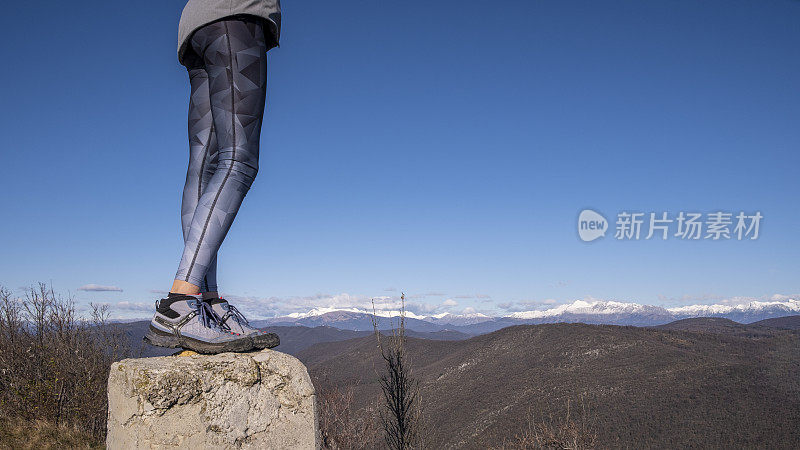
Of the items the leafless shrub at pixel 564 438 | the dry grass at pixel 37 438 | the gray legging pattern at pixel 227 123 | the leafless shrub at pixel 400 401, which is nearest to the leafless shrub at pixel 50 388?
the dry grass at pixel 37 438

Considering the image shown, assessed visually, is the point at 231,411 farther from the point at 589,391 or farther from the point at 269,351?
the point at 589,391

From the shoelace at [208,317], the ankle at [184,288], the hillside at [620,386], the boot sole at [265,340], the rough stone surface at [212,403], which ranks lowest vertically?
the hillside at [620,386]

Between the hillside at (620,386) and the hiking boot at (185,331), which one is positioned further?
the hillside at (620,386)

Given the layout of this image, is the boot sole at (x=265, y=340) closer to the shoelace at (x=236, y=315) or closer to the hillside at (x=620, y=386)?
the shoelace at (x=236, y=315)

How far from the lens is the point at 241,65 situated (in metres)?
2.23

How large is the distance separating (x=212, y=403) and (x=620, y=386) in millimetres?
→ 65762

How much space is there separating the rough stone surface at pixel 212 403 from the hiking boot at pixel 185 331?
2.0 inches

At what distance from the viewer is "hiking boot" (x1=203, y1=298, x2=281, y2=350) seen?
2.27m

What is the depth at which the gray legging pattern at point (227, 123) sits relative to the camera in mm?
2182

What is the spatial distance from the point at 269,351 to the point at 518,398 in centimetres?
6524

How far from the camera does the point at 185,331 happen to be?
2129mm

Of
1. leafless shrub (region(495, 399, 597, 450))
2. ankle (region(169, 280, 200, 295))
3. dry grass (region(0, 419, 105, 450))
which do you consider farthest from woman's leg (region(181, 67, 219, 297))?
leafless shrub (region(495, 399, 597, 450))

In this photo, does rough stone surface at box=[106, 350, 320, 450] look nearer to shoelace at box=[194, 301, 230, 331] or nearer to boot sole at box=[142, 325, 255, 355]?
boot sole at box=[142, 325, 255, 355]

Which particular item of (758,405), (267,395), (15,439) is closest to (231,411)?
(267,395)
